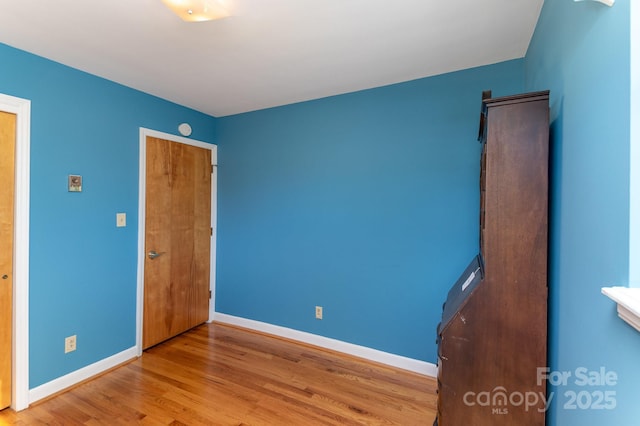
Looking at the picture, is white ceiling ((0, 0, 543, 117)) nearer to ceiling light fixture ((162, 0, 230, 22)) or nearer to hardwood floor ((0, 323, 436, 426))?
ceiling light fixture ((162, 0, 230, 22))

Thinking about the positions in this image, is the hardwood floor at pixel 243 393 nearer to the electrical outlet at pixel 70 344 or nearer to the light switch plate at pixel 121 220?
the electrical outlet at pixel 70 344

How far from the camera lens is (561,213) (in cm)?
114

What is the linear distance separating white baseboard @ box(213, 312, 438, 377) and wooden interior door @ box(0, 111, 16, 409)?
69.7 inches

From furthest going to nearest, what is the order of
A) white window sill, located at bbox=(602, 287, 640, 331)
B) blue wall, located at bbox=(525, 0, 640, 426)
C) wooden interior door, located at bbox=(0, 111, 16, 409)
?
wooden interior door, located at bbox=(0, 111, 16, 409) → blue wall, located at bbox=(525, 0, 640, 426) → white window sill, located at bbox=(602, 287, 640, 331)

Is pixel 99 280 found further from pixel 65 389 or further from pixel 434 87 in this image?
pixel 434 87

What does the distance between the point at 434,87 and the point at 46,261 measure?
324 centimetres

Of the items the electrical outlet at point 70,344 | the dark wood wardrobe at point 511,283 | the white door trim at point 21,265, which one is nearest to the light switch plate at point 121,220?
the white door trim at point 21,265

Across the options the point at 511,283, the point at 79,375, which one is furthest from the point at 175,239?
the point at 511,283

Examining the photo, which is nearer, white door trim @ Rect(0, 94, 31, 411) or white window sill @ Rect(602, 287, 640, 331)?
white window sill @ Rect(602, 287, 640, 331)

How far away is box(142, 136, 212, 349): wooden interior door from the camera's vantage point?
108 inches

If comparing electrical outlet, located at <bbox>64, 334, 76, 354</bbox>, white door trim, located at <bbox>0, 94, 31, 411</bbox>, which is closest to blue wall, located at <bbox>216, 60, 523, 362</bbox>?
electrical outlet, located at <bbox>64, 334, 76, 354</bbox>

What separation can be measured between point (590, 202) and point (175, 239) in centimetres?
320

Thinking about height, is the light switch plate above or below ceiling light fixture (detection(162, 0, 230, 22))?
below

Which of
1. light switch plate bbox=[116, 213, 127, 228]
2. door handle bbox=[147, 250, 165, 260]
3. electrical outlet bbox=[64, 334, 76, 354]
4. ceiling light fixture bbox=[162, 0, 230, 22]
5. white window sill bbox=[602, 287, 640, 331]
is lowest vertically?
electrical outlet bbox=[64, 334, 76, 354]
